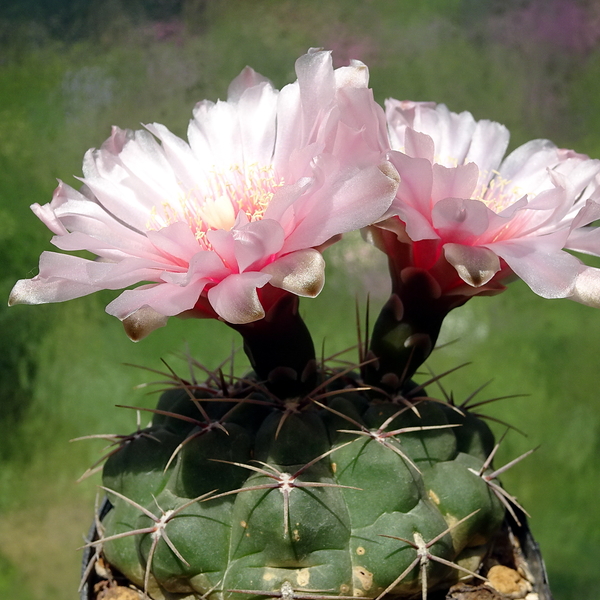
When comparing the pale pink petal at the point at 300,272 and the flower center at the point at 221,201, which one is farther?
the flower center at the point at 221,201

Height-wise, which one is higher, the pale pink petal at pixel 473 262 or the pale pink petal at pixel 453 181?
the pale pink petal at pixel 453 181

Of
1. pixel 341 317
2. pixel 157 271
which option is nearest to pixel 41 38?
pixel 341 317

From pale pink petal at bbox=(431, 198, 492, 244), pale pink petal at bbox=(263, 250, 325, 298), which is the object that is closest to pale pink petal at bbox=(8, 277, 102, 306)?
pale pink petal at bbox=(263, 250, 325, 298)

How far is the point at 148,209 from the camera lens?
52 centimetres

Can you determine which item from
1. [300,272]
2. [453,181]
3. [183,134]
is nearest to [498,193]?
[453,181]

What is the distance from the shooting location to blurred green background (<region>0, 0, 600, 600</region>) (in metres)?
1.10

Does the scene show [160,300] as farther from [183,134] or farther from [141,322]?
[183,134]

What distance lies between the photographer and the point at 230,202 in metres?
0.51

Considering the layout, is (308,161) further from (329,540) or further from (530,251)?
(329,540)

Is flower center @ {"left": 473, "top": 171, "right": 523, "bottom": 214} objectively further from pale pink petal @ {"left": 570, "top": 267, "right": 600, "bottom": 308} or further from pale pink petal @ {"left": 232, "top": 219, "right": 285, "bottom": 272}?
pale pink petal @ {"left": 232, "top": 219, "right": 285, "bottom": 272}

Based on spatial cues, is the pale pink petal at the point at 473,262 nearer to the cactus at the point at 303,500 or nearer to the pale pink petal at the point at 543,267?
the pale pink petal at the point at 543,267

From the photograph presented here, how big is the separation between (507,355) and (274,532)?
0.79 metres

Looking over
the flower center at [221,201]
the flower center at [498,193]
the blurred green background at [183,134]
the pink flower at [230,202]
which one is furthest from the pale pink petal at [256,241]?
the blurred green background at [183,134]

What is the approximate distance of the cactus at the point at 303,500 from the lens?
460 millimetres
